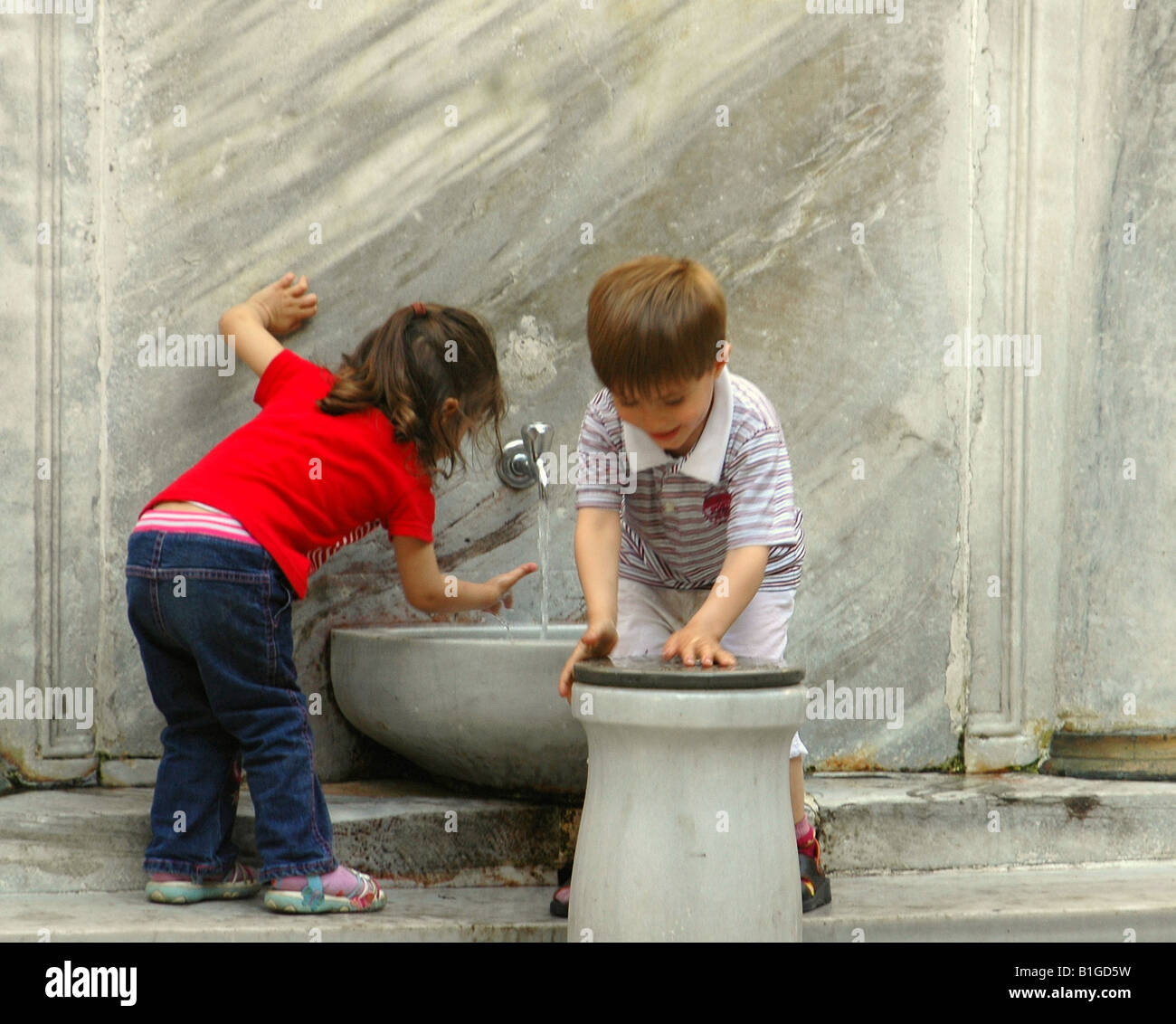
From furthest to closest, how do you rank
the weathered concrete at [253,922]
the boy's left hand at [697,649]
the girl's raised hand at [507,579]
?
the girl's raised hand at [507,579], the weathered concrete at [253,922], the boy's left hand at [697,649]

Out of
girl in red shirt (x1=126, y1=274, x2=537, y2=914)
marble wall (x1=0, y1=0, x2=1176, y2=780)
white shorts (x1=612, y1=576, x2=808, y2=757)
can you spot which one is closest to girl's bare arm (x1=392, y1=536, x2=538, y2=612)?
girl in red shirt (x1=126, y1=274, x2=537, y2=914)

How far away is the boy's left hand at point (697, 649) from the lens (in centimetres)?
176

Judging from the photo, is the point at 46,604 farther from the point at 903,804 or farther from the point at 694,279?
the point at 903,804

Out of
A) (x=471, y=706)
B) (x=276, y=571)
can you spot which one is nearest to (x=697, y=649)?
(x=471, y=706)

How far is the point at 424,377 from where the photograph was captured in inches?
85.2

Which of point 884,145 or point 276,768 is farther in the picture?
point 884,145

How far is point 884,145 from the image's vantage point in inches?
108

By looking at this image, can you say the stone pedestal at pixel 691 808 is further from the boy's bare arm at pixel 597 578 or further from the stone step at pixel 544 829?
the stone step at pixel 544 829

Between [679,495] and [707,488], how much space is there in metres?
0.04

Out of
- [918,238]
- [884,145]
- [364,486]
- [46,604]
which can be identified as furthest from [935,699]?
[46,604]

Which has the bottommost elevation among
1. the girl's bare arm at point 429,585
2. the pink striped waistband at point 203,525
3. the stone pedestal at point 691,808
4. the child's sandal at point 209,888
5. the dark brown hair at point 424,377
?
the child's sandal at point 209,888

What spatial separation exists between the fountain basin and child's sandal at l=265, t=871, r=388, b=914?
12.3 inches

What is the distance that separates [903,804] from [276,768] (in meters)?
1.14

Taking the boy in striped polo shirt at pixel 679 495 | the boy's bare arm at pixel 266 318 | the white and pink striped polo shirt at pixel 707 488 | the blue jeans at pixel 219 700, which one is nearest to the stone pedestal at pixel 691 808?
the boy in striped polo shirt at pixel 679 495
